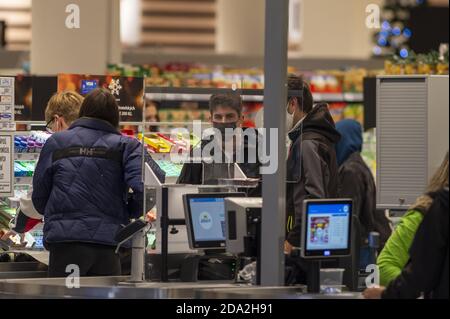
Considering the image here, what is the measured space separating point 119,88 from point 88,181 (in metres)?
1.80

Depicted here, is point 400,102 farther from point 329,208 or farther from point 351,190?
point 351,190

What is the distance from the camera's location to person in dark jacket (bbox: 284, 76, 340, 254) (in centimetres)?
666

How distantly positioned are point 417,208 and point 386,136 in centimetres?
143

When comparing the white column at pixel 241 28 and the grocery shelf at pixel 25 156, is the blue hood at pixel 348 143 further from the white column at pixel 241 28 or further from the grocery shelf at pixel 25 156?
the white column at pixel 241 28

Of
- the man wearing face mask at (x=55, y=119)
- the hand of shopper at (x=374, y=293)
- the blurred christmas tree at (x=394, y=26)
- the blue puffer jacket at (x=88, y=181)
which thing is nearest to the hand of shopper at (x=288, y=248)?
the blue puffer jacket at (x=88, y=181)

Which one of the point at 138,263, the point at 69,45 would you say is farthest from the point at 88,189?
the point at 69,45

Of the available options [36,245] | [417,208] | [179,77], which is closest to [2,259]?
[36,245]

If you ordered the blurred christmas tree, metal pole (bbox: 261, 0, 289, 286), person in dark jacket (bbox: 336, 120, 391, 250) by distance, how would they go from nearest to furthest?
metal pole (bbox: 261, 0, 289, 286), person in dark jacket (bbox: 336, 120, 391, 250), the blurred christmas tree

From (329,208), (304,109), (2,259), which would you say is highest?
(304,109)

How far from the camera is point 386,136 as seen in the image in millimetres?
6777

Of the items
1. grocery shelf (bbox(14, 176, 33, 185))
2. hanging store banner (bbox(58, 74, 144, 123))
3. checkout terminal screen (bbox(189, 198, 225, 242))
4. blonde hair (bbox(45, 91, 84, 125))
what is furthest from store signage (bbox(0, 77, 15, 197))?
checkout terminal screen (bbox(189, 198, 225, 242))

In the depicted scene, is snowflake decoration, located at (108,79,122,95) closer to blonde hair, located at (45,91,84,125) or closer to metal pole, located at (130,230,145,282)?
blonde hair, located at (45,91,84,125)

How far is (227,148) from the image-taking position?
6699mm

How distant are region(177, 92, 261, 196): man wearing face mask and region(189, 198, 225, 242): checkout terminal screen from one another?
41 cm
